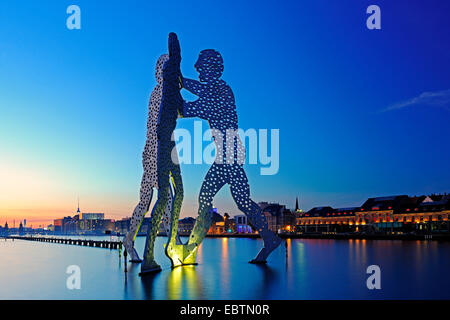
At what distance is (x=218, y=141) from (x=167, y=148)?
305cm

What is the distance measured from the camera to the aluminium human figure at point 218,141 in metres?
20.7

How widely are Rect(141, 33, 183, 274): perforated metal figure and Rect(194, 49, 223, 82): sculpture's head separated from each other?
1494 mm

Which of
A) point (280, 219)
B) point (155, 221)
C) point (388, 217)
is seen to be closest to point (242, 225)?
point (280, 219)

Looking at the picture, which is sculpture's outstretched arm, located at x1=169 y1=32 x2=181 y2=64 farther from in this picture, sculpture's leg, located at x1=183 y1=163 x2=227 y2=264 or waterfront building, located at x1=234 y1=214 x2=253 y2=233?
waterfront building, located at x1=234 y1=214 x2=253 y2=233

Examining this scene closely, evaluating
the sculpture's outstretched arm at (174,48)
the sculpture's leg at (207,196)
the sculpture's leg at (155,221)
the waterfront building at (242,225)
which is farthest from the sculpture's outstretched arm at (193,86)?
the waterfront building at (242,225)

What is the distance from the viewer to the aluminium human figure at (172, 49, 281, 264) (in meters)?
20.7

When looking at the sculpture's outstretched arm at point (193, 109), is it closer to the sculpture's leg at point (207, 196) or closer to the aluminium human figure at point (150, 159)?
the aluminium human figure at point (150, 159)

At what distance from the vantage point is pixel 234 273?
810 inches

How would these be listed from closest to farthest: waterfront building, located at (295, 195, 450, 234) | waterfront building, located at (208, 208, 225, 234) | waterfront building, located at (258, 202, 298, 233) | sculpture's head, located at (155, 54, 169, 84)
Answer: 1. sculpture's head, located at (155, 54, 169, 84)
2. waterfront building, located at (295, 195, 450, 234)
3. waterfront building, located at (258, 202, 298, 233)
4. waterfront building, located at (208, 208, 225, 234)

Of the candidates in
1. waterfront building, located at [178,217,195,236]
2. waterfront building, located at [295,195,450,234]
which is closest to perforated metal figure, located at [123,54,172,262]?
waterfront building, located at [295,195,450,234]

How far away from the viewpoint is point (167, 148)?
1878cm

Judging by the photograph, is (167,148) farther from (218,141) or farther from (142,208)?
(142,208)
